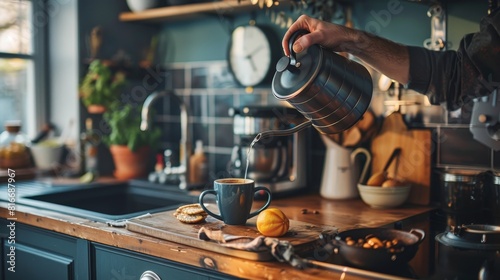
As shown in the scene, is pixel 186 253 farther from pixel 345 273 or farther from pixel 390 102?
pixel 390 102

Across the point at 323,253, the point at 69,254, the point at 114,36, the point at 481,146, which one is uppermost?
the point at 114,36

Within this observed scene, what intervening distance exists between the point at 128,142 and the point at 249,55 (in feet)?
2.30

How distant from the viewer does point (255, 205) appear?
6.55ft

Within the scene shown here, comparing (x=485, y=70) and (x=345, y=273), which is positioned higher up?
Result: (x=485, y=70)

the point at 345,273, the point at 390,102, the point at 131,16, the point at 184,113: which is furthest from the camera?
the point at 131,16

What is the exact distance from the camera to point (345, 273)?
123cm

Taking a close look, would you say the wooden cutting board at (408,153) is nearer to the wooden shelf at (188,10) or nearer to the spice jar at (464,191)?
the spice jar at (464,191)

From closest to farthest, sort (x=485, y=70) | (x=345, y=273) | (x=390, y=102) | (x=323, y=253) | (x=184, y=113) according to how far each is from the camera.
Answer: (x=345, y=273)
(x=323, y=253)
(x=485, y=70)
(x=390, y=102)
(x=184, y=113)

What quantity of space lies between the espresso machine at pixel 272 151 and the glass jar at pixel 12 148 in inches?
44.9

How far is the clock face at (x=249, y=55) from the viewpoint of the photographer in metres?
2.49

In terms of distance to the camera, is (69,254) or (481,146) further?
(481,146)

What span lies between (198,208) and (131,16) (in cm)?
148

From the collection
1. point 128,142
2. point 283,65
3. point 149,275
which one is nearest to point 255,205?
point 149,275

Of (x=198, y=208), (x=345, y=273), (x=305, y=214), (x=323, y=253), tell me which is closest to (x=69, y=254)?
(x=198, y=208)
